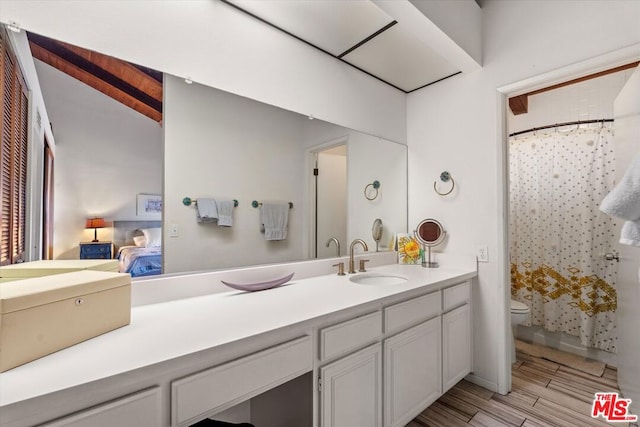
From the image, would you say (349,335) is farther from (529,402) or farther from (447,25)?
(447,25)

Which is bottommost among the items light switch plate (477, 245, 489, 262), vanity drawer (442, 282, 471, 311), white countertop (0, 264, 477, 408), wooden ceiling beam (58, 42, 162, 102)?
vanity drawer (442, 282, 471, 311)

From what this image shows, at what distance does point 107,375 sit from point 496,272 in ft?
6.90

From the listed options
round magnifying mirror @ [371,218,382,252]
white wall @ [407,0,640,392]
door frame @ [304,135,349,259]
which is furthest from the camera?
round magnifying mirror @ [371,218,382,252]

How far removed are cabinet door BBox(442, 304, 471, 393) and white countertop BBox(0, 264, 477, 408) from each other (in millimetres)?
328

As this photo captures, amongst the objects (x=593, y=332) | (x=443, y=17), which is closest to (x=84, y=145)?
(x=443, y=17)

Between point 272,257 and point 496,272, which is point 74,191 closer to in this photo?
point 272,257

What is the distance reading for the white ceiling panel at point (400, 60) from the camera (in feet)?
5.90

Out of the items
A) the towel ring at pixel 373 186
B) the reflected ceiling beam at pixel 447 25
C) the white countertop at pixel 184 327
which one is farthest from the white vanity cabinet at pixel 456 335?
the reflected ceiling beam at pixel 447 25

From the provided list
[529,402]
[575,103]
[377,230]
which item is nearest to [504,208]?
[377,230]

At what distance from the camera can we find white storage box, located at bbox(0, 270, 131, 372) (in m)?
0.65

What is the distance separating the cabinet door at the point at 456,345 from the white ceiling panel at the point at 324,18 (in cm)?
179

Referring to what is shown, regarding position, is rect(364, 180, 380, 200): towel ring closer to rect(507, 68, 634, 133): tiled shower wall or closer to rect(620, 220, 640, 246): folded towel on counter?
rect(620, 220, 640, 246): folded towel on counter

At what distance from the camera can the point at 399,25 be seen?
65.5 inches

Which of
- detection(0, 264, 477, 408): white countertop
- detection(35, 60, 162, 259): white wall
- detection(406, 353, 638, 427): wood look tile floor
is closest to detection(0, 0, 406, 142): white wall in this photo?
detection(35, 60, 162, 259): white wall
